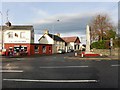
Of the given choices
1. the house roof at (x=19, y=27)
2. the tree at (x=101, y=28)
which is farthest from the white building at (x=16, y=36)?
the tree at (x=101, y=28)

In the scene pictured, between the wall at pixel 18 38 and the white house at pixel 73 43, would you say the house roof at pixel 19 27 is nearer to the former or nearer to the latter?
the wall at pixel 18 38

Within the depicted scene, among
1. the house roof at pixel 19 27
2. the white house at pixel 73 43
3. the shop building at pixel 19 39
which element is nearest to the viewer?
the shop building at pixel 19 39

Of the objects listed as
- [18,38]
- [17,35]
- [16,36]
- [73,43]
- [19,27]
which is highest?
[19,27]

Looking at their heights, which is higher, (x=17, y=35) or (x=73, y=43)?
(x=17, y=35)

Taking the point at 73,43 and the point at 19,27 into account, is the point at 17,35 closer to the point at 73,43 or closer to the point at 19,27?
the point at 19,27

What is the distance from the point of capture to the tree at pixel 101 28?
208ft

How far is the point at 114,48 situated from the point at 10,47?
26.8 metres

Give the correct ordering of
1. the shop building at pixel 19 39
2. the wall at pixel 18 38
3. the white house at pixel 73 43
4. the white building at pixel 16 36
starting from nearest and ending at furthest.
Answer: the shop building at pixel 19 39 < the white building at pixel 16 36 < the wall at pixel 18 38 < the white house at pixel 73 43

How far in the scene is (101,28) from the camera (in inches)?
2520

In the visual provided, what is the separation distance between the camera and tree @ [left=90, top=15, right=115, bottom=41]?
63.3m

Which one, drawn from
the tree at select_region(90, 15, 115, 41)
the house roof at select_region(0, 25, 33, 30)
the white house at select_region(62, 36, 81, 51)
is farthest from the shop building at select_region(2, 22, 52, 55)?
the white house at select_region(62, 36, 81, 51)

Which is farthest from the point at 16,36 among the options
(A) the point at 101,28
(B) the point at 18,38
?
(A) the point at 101,28

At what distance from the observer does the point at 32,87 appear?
9.91 metres

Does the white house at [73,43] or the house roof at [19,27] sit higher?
the house roof at [19,27]
